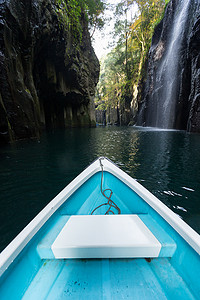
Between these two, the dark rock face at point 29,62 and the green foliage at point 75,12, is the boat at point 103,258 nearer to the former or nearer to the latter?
the dark rock face at point 29,62

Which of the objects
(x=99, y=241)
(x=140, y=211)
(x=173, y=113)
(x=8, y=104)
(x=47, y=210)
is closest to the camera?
(x=99, y=241)

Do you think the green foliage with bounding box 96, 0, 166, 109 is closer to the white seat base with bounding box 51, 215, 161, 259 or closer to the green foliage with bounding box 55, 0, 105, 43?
the green foliage with bounding box 55, 0, 105, 43

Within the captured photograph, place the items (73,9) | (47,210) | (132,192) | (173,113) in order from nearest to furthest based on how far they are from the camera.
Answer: (47,210) < (132,192) < (73,9) < (173,113)

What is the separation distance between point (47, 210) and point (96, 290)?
0.75 metres

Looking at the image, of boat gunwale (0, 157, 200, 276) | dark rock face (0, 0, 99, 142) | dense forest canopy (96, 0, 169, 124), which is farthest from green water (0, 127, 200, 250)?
dense forest canopy (96, 0, 169, 124)

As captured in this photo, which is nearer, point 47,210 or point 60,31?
point 47,210

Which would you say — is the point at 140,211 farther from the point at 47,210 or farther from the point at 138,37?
the point at 138,37

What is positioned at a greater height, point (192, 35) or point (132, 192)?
point (192, 35)

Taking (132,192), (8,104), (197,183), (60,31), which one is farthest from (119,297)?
(60,31)

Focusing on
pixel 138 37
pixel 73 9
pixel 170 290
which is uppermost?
pixel 138 37

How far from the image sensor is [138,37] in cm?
2147

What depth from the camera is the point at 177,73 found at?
1313cm

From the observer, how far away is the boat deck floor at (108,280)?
84 centimetres

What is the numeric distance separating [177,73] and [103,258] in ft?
55.5
